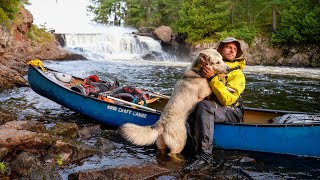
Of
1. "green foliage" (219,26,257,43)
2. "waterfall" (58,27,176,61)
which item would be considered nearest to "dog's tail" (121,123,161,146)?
"waterfall" (58,27,176,61)

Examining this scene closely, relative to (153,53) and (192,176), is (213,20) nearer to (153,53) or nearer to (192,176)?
(153,53)

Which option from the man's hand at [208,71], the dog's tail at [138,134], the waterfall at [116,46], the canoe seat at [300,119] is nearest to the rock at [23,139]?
the dog's tail at [138,134]

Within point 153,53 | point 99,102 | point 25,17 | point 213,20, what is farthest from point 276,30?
point 99,102

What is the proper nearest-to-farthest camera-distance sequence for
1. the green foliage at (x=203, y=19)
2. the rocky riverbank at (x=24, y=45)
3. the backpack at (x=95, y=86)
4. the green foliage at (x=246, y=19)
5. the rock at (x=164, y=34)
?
the backpack at (x=95, y=86), the rocky riverbank at (x=24, y=45), the green foliage at (x=246, y=19), the green foliage at (x=203, y=19), the rock at (x=164, y=34)

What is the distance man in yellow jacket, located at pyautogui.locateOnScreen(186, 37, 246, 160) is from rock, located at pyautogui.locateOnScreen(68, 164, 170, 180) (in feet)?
2.68

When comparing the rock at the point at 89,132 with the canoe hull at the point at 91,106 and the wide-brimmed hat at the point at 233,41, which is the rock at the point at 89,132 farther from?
the wide-brimmed hat at the point at 233,41

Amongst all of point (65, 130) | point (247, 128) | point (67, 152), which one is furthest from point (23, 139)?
point (247, 128)

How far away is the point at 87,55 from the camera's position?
28.3m

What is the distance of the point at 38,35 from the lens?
2609 cm

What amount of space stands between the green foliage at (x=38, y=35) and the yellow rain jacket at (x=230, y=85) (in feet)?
74.2

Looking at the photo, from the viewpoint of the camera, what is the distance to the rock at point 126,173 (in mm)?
4523

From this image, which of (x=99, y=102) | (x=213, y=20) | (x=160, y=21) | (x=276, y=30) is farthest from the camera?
(x=160, y=21)

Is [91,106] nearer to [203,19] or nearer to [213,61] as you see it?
[213,61]

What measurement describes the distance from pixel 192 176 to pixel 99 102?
10.4 feet
